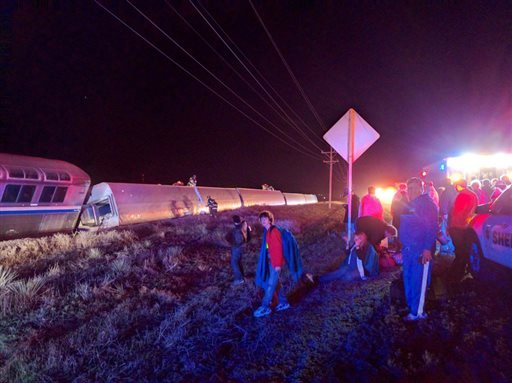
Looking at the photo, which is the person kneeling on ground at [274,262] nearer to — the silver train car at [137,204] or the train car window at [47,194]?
the silver train car at [137,204]

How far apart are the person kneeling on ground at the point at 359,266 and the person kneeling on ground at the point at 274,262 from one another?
5.34ft

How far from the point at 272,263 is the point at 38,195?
11.3 meters

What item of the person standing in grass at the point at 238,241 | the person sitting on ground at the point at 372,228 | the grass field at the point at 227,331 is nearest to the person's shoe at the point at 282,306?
the grass field at the point at 227,331

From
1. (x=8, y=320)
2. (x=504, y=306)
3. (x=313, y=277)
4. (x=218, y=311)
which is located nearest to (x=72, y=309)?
(x=8, y=320)

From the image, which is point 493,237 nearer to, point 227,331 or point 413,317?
point 413,317

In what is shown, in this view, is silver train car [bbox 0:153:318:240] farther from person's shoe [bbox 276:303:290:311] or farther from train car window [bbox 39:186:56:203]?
person's shoe [bbox 276:303:290:311]

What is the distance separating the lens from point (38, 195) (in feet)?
41.7

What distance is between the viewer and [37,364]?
12.4ft

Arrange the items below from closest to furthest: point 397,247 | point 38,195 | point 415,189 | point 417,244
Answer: point 417,244
point 415,189
point 397,247
point 38,195

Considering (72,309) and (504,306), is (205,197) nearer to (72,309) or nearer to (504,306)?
(72,309)

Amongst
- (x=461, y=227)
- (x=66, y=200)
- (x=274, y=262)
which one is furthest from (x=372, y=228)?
(x=66, y=200)

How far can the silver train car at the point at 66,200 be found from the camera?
11.8 m

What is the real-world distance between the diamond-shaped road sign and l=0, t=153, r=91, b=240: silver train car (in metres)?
10.7

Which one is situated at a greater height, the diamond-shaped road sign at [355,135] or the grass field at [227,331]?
the diamond-shaped road sign at [355,135]
